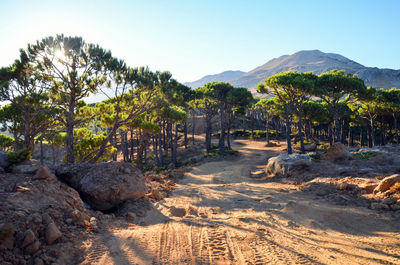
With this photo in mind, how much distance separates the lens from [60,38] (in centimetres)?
1355

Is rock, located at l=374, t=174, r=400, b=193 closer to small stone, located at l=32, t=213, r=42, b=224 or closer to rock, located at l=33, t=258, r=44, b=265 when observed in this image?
rock, located at l=33, t=258, r=44, b=265

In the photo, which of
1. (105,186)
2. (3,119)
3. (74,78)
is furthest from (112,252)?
(3,119)

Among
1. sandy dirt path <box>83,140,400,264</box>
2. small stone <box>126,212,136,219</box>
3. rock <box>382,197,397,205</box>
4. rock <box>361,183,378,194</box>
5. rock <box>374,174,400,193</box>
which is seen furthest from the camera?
rock <box>361,183,378,194</box>

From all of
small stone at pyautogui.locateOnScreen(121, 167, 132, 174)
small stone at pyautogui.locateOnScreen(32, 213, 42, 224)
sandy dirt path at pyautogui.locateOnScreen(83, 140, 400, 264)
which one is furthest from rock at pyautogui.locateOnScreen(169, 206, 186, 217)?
small stone at pyautogui.locateOnScreen(32, 213, 42, 224)

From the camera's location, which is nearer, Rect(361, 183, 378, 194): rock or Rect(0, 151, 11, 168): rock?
Rect(0, 151, 11, 168): rock

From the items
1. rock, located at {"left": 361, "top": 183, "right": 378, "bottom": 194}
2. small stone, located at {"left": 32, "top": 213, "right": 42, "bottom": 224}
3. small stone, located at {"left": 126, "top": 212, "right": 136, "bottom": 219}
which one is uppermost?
small stone, located at {"left": 32, "top": 213, "right": 42, "bottom": 224}

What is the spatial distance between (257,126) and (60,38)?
61.7 meters

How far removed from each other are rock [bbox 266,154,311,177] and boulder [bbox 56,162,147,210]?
10.5m

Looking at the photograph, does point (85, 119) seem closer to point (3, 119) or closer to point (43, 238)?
point (3, 119)

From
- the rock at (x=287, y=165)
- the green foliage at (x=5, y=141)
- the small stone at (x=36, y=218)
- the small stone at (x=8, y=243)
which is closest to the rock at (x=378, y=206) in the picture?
the rock at (x=287, y=165)

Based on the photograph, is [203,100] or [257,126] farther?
[257,126]

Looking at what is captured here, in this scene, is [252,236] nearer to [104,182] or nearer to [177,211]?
[177,211]

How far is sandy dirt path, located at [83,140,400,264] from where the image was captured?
480 cm

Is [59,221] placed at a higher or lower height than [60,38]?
lower
